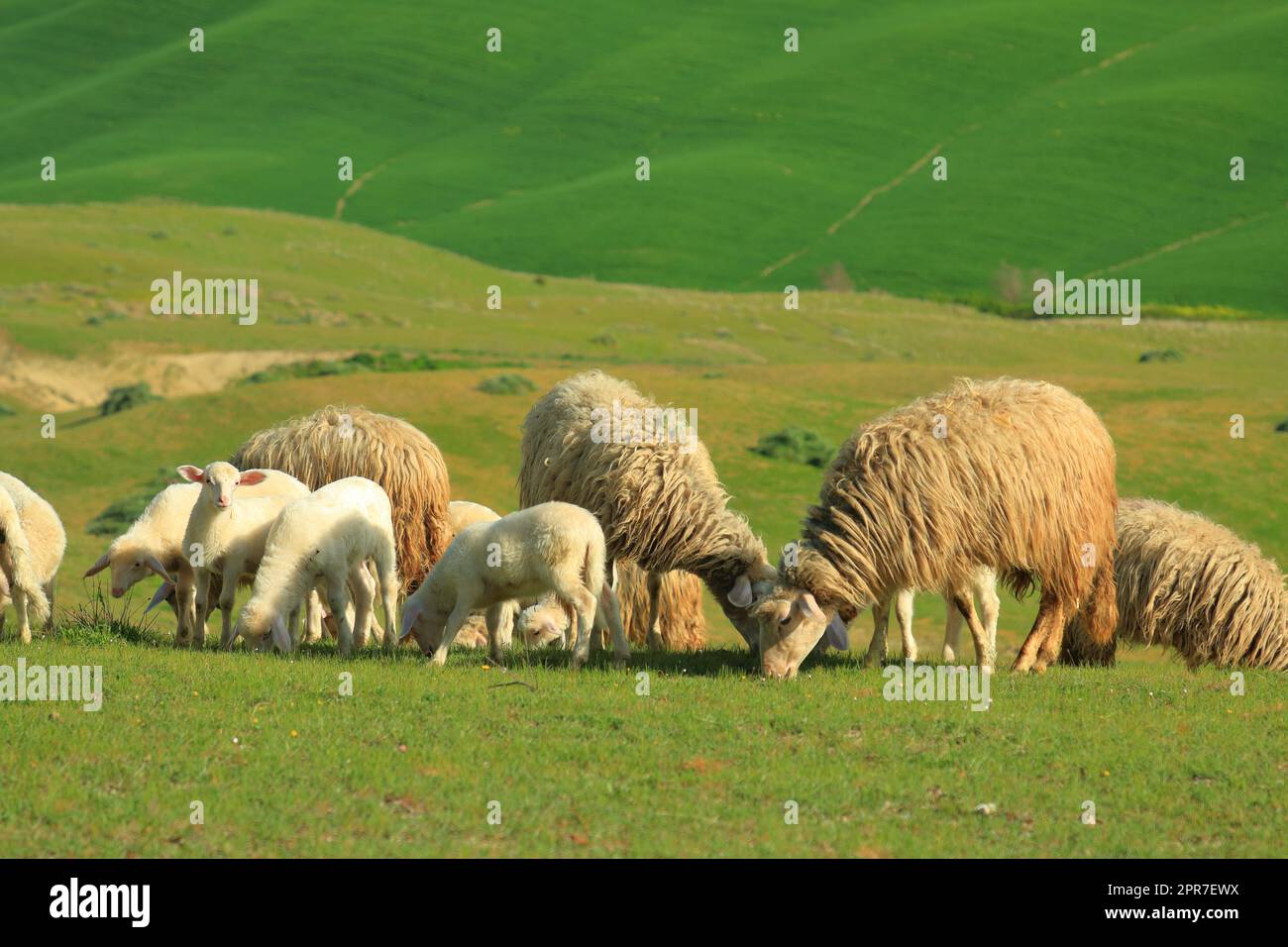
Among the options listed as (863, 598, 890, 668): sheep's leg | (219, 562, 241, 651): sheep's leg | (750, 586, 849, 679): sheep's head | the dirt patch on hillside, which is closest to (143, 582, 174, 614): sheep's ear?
(219, 562, 241, 651): sheep's leg

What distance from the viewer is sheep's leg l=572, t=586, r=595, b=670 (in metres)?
12.5

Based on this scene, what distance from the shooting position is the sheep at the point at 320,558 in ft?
41.9

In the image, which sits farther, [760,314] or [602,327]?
[760,314]

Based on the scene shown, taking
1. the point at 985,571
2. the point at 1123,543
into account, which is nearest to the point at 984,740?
the point at 985,571

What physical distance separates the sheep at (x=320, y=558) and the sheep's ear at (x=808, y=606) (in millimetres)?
3807

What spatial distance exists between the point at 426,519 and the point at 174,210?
229 feet

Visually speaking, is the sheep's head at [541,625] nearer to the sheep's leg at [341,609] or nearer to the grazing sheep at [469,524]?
the grazing sheep at [469,524]

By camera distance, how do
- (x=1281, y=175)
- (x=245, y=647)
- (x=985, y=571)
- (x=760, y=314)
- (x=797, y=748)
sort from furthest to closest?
(x=1281, y=175)
(x=760, y=314)
(x=985, y=571)
(x=245, y=647)
(x=797, y=748)

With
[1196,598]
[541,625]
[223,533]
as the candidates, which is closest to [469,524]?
[541,625]

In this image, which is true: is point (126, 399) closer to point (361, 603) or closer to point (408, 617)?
point (361, 603)

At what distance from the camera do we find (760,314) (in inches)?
2596

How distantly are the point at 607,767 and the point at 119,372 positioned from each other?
38843mm

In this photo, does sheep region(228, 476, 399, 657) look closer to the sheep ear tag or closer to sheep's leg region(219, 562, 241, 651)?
sheep's leg region(219, 562, 241, 651)

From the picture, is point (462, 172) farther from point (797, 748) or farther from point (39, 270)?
point (797, 748)
